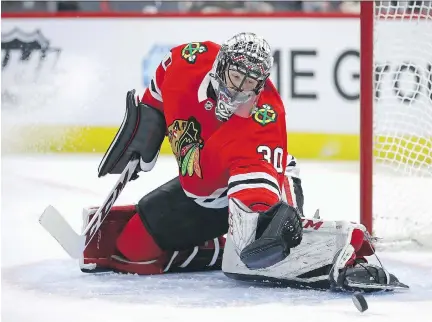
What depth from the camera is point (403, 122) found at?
4184mm

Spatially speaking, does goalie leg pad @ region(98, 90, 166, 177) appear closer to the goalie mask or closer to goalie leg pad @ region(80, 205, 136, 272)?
goalie leg pad @ region(80, 205, 136, 272)

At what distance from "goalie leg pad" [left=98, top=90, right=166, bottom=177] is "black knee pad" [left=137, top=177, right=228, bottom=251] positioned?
140mm

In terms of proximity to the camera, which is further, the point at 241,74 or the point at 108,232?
the point at 108,232

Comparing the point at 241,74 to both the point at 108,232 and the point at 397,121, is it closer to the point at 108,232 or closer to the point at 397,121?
the point at 108,232

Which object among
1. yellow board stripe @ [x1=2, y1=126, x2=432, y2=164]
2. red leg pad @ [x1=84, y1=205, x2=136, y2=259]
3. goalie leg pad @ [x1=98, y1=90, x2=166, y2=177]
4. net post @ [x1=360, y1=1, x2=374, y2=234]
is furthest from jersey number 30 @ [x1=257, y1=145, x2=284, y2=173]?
yellow board stripe @ [x1=2, y1=126, x2=432, y2=164]

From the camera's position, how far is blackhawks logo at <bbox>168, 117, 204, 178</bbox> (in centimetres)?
295

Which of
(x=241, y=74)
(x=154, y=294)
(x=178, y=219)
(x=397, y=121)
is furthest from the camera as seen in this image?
(x=397, y=121)

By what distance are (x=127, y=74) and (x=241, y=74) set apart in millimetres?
3076

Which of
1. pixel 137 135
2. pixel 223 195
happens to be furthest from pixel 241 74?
pixel 137 135

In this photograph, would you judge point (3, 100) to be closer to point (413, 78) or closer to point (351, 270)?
point (413, 78)

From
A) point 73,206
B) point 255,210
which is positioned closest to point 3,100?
point 73,206

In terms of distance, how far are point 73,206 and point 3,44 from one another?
172 cm

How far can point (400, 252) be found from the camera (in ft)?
11.7

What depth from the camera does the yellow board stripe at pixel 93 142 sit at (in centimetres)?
555
